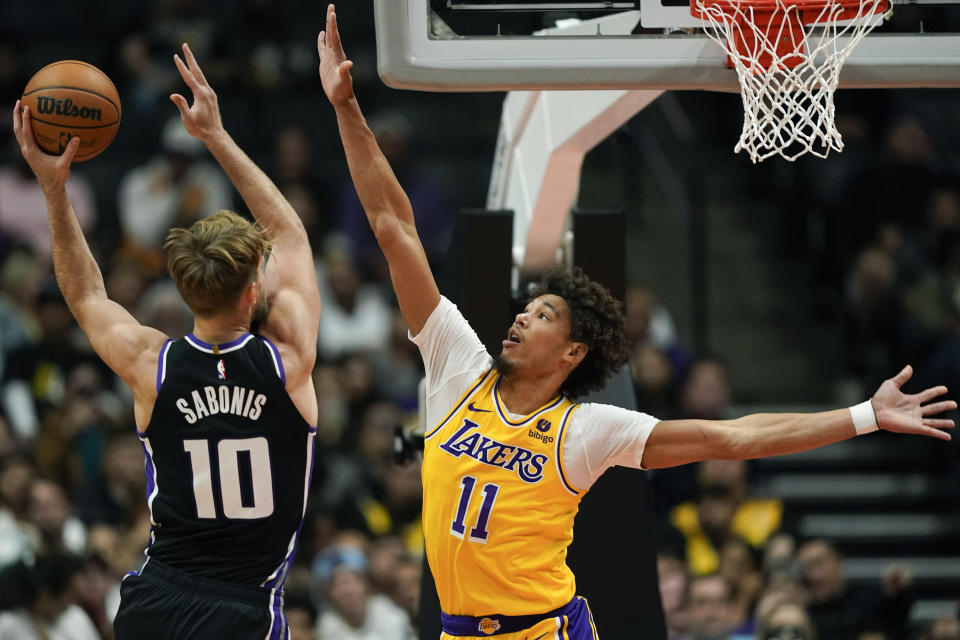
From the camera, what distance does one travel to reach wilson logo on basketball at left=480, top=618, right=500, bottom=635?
16.7ft

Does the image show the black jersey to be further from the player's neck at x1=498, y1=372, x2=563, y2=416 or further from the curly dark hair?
the curly dark hair

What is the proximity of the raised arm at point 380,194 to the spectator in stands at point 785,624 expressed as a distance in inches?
146

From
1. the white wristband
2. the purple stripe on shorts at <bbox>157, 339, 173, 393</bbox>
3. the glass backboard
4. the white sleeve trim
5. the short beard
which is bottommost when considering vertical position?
the white sleeve trim

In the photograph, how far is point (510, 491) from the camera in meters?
5.05

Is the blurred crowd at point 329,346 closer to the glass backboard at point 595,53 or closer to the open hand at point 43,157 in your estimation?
the glass backboard at point 595,53

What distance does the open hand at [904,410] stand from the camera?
476cm

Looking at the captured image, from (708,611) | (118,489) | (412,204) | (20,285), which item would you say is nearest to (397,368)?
(412,204)

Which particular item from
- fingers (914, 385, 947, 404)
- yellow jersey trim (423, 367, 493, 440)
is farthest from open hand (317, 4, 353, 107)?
fingers (914, 385, 947, 404)

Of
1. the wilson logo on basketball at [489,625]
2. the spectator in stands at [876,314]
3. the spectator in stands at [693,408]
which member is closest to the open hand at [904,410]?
the wilson logo on basketball at [489,625]

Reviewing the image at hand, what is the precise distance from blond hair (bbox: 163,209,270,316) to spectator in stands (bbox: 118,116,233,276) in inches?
284

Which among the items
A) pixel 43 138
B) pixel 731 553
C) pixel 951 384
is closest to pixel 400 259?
pixel 43 138

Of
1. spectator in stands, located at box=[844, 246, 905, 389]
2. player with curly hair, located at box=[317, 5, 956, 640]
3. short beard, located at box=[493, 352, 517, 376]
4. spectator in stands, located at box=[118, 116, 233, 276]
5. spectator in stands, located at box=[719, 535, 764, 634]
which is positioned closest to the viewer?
player with curly hair, located at box=[317, 5, 956, 640]

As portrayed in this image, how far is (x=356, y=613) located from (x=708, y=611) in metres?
2.13

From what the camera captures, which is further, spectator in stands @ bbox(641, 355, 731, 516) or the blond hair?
spectator in stands @ bbox(641, 355, 731, 516)
